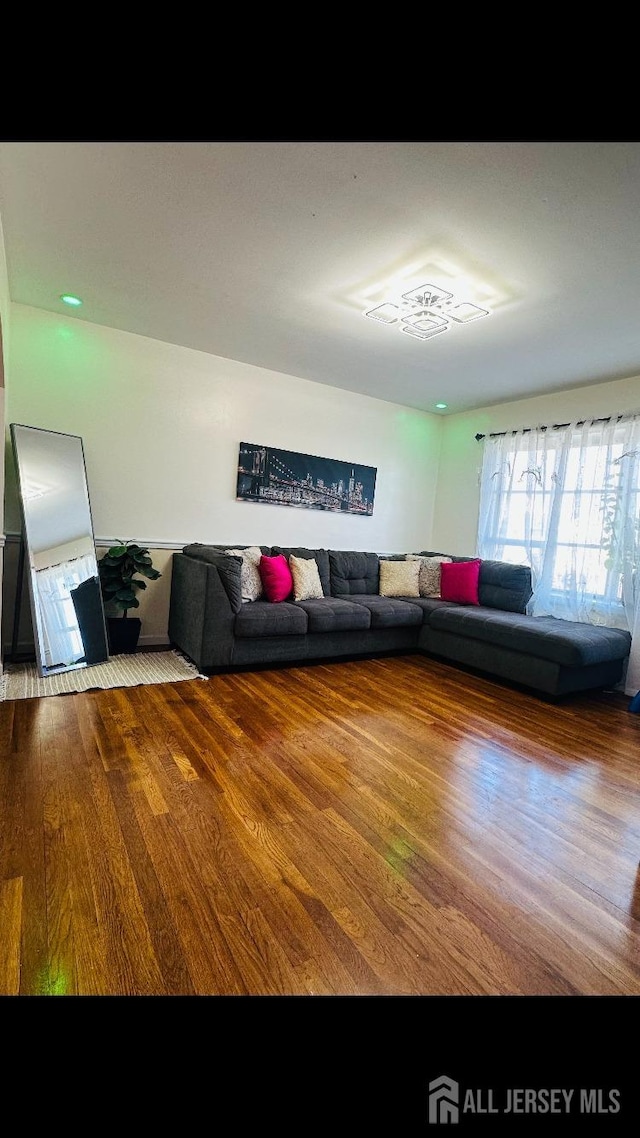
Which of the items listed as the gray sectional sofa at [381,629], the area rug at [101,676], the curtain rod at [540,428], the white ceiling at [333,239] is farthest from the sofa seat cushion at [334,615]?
the curtain rod at [540,428]

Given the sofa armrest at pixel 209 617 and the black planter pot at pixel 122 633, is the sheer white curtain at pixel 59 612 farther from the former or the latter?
the sofa armrest at pixel 209 617

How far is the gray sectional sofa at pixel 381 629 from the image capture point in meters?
3.25

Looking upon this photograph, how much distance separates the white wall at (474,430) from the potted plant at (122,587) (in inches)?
132

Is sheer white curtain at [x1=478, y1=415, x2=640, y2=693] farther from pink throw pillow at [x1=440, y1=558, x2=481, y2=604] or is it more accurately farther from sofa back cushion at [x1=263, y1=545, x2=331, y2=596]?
sofa back cushion at [x1=263, y1=545, x2=331, y2=596]

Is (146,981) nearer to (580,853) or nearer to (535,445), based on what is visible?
(580,853)

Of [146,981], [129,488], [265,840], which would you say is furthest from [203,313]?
[146,981]

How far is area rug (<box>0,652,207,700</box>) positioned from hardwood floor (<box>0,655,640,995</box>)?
17cm

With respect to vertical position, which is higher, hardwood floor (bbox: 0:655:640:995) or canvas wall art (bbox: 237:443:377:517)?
canvas wall art (bbox: 237:443:377:517)

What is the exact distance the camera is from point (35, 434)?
129 inches

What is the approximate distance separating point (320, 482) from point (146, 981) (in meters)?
4.08

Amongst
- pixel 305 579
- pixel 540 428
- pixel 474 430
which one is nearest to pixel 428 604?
pixel 305 579

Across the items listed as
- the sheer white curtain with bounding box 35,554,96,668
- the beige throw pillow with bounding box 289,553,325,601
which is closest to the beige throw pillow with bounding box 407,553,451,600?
the beige throw pillow with bounding box 289,553,325,601

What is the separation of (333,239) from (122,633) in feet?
9.86

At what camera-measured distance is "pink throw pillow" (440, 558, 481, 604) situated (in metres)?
4.40
